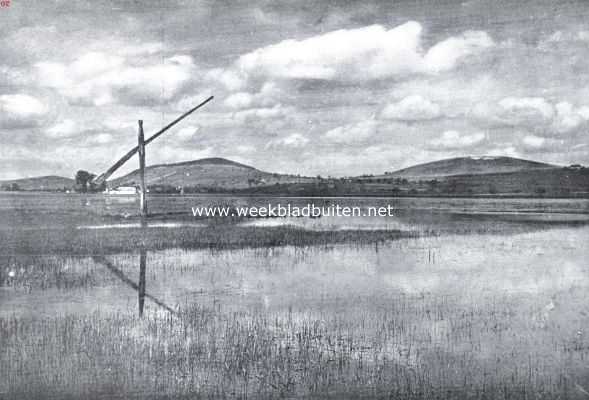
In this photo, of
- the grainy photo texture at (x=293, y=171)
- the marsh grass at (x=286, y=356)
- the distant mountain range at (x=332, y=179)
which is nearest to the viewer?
the marsh grass at (x=286, y=356)

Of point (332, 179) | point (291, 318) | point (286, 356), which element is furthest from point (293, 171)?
point (286, 356)

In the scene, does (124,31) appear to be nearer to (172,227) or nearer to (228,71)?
(228,71)

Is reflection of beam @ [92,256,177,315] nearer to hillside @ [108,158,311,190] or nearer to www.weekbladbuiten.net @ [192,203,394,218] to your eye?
hillside @ [108,158,311,190]

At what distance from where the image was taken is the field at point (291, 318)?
20.2ft

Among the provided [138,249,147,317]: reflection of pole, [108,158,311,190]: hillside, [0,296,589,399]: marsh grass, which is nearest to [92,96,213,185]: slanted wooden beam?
[108,158,311,190]: hillside

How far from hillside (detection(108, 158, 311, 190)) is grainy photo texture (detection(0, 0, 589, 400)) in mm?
489

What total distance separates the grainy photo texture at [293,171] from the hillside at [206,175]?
489mm

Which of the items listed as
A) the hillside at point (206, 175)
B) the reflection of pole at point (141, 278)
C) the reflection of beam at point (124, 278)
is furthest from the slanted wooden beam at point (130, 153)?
the reflection of beam at point (124, 278)

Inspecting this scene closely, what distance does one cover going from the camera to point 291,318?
8.30 m

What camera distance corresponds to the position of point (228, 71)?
11281mm

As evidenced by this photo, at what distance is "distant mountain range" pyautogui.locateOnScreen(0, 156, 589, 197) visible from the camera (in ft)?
47.3

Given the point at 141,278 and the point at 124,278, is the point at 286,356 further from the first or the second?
the point at 124,278

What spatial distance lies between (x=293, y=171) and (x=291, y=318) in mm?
6366

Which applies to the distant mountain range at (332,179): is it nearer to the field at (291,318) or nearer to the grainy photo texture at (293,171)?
the grainy photo texture at (293,171)
